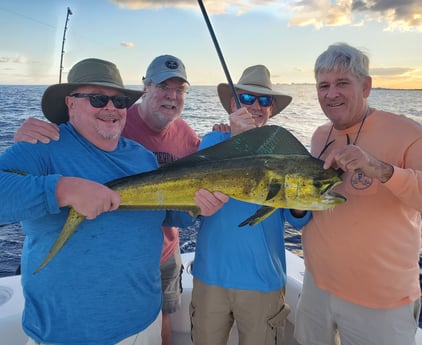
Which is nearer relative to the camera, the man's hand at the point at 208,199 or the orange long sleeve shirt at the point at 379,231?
the man's hand at the point at 208,199

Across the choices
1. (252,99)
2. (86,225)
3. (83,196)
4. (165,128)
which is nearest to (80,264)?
(86,225)

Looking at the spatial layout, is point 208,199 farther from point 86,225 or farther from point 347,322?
point 347,322

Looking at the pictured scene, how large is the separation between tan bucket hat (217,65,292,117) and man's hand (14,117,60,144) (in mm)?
1350

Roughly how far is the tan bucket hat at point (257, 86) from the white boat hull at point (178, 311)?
1573mm

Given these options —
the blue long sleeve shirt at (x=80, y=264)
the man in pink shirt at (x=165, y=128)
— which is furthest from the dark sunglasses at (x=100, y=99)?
the man in pink shirt at (x=165, y=128)

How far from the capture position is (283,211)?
2.50m

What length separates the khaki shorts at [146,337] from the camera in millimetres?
2037

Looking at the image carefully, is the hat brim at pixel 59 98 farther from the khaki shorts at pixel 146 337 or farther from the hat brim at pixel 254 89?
the khaki shorts at pixel 146 337

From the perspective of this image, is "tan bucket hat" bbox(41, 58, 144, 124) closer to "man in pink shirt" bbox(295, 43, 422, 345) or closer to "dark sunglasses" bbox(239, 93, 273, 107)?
"dark sunglasses" bbox(239, 93, 273, 107)

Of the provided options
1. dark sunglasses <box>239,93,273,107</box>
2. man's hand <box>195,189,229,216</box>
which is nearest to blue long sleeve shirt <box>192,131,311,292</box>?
man's hand <box>195,189,229,216</box>

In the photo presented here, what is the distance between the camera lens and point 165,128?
3.13 metres

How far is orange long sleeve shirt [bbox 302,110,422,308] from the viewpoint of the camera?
2.21m

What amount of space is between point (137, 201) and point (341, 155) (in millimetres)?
1075

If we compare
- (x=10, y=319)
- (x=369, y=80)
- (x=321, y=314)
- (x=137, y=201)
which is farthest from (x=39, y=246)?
(x=369, y=80)
